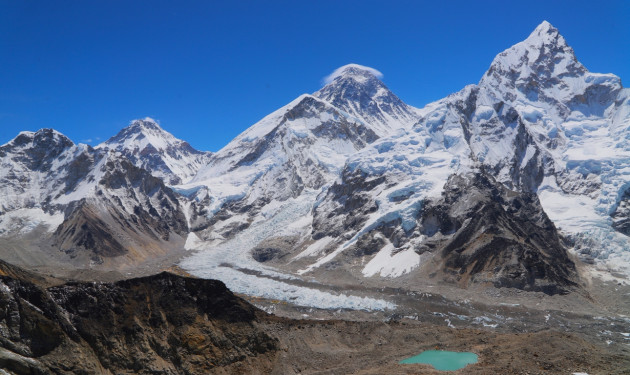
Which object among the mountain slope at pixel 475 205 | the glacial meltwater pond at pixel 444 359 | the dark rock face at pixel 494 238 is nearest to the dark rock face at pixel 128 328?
the glacial meltwater pond at pixel 444 359

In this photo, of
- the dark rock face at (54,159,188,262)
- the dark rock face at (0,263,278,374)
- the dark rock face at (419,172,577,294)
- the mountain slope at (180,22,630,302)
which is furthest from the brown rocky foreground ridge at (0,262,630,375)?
the dark rock face at (54,159,188,262)

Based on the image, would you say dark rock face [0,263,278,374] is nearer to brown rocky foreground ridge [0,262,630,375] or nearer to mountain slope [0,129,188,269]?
brown rocky foreground ridge [0,262,630,375]

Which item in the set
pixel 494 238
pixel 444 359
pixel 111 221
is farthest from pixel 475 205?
Answer: pixel 111 221

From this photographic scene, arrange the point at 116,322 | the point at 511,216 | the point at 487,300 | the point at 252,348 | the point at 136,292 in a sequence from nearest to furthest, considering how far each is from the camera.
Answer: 1. the point at 116,322
2. the point at 136,292
3. the point at 252,348
4. the point at 487,300
5. the point at 511,216

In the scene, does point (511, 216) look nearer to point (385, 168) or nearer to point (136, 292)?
point (385, 168)

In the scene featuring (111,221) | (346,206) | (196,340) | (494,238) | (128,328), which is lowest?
(196,340)

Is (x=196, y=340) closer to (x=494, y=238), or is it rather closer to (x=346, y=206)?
(x=494, y=238)

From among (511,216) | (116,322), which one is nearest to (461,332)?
(116,322)
